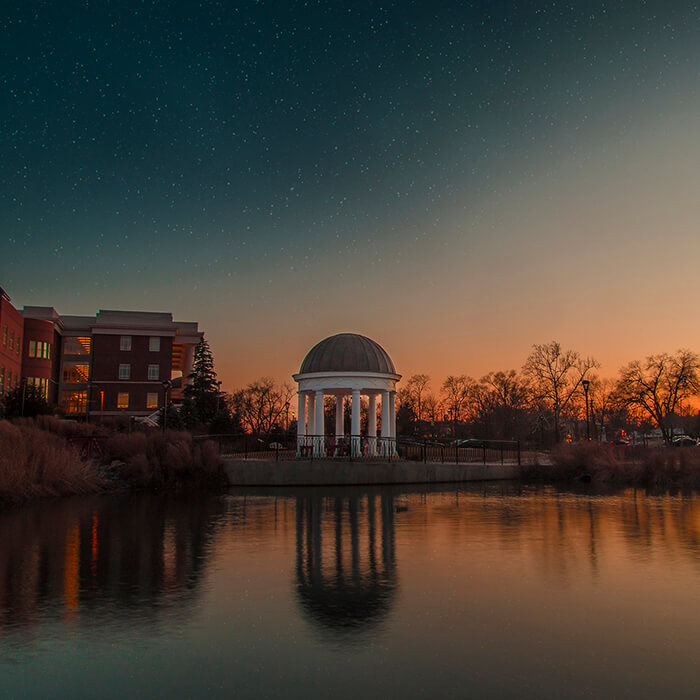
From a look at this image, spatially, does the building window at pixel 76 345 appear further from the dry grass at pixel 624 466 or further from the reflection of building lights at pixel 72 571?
the reflection of building lights at pixel 72 571

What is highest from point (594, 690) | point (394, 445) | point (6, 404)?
point (6, 404)

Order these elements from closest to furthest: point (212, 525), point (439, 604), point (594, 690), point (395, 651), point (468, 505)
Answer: point (594, 690)
point (395, 651)
point (439, 604)
point (212, 525)
point (468, 505)

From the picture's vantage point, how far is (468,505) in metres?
21.1

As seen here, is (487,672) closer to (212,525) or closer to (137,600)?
(137,600)

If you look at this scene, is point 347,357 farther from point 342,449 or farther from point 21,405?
point 21,405

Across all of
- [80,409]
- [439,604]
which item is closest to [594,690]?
[439,604]

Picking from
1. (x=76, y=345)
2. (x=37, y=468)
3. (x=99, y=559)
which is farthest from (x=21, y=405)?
(x=99, y=559)

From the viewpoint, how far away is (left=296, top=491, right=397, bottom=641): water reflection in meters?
8.01

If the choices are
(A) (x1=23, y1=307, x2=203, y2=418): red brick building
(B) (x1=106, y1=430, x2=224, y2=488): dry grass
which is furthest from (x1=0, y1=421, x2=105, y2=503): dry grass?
(A) (x1=23, y1=307, x2=203, y2=418): red brick building

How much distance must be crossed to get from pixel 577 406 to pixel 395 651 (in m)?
81.6

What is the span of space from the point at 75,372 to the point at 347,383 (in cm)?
4417

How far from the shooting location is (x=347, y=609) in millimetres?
8211

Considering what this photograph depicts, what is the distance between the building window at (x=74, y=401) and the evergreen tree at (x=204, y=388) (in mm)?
13727

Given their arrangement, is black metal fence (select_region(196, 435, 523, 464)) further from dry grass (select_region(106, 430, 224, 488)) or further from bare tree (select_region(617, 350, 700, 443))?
bare tree (select_region(617, 350, 700, 443))
